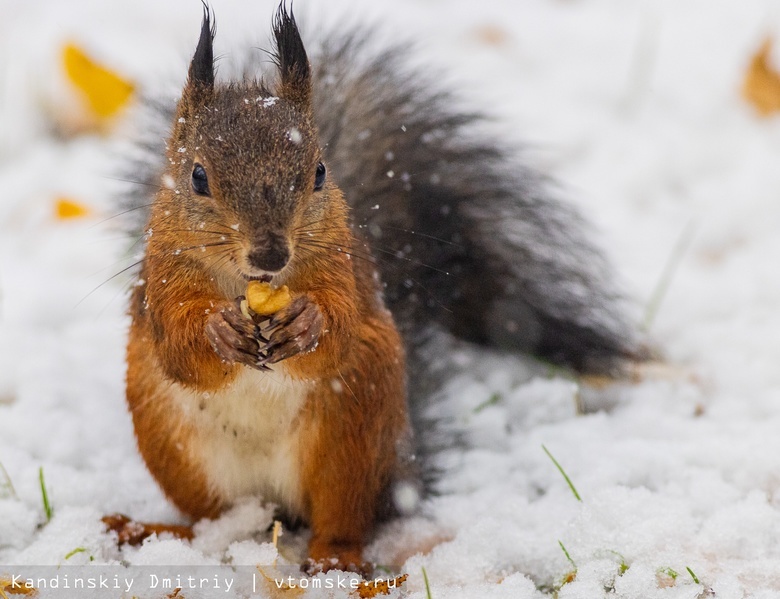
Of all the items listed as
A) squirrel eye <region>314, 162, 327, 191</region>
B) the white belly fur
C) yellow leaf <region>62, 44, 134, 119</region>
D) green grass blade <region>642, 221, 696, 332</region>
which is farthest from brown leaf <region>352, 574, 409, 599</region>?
yellow leaf <region>62, 44, 134, 119</region>

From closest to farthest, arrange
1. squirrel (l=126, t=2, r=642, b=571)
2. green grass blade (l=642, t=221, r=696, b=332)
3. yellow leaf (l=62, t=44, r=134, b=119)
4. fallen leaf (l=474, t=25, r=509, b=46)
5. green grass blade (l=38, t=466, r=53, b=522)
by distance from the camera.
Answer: squirrel (l=126, t=2, r=642, b=571), green grass blade (l=38, t=466, r=53, b=522), green grass blade (l=642, t=221, r=696, b=332), yellow leaf (l=62, t=44, r=134, b=119), fallen leaf (l=474, t=25, r=509, b=46)

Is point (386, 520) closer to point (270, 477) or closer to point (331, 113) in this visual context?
point (270, 477)

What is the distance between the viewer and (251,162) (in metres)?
1.44

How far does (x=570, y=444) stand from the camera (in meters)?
1.95

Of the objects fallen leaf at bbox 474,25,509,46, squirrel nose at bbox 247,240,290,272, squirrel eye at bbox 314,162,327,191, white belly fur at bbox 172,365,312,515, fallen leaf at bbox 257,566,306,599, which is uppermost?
squirrel eye at bbox 314,162,327,191

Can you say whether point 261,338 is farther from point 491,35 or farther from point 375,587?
point 491,35

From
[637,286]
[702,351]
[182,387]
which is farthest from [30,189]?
[702,351]

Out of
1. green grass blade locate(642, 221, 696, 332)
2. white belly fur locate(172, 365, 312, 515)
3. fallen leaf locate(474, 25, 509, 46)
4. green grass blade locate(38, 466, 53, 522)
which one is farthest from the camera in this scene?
fallen leaf locate(474, 25, 509, 46)

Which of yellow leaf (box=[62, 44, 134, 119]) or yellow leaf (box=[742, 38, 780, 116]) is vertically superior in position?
yellow leaf (box=[742, 38, 780, 116])

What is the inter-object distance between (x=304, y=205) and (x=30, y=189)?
169 cm

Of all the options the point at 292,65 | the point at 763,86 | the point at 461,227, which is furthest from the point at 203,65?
the point at 763,86

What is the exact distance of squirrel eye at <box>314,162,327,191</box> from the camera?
1.54 meters

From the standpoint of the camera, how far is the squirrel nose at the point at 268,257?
1.35m

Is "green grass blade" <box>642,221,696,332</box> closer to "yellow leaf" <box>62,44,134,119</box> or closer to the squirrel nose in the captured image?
the squirrel nose
